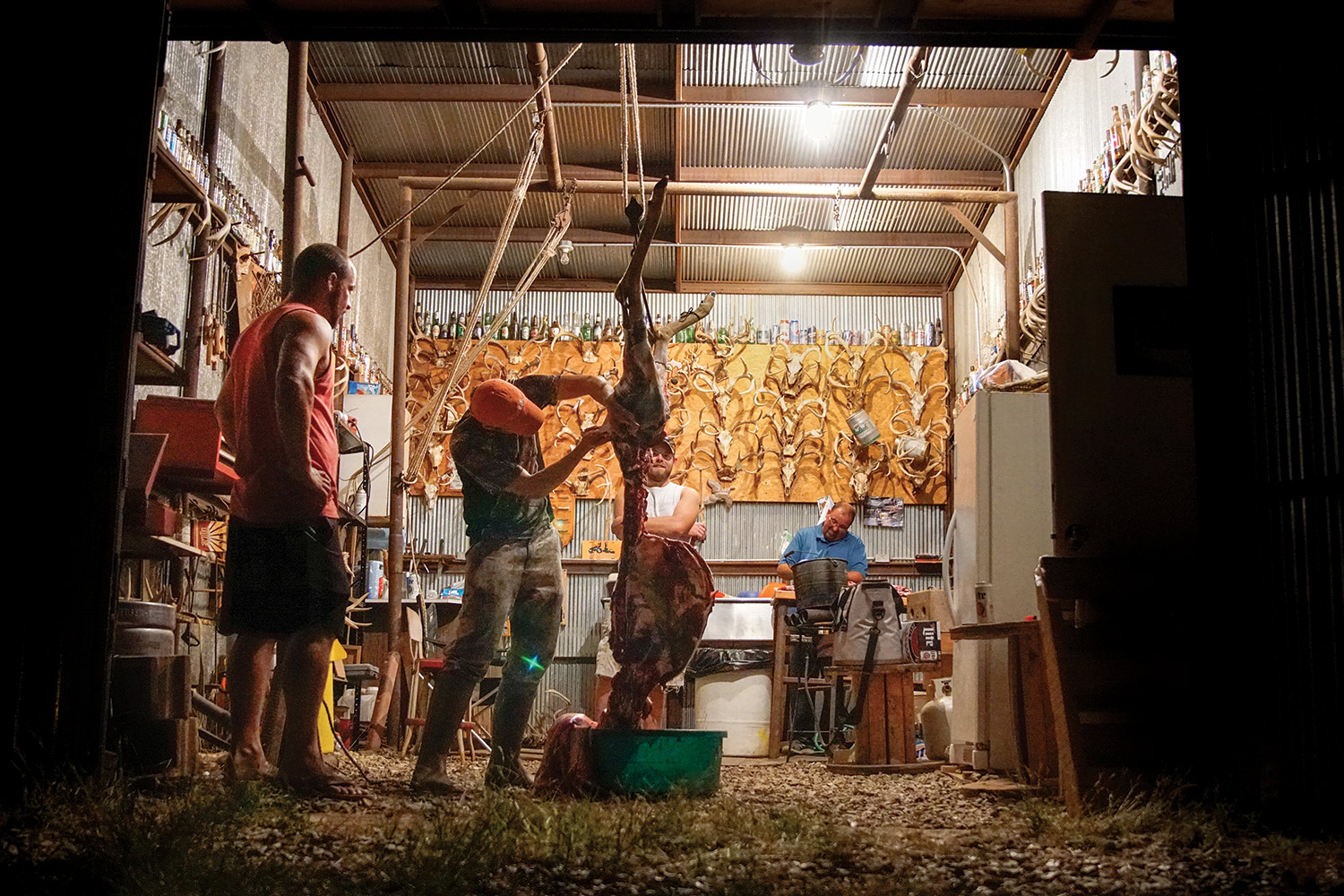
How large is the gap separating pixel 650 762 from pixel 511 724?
2.70ft

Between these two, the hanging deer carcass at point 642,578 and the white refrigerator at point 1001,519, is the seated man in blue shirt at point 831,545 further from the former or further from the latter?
the hanging deer carcass at point 642,578

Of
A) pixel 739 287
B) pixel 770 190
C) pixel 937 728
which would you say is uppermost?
pixel 770 190

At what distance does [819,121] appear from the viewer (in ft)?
41.3

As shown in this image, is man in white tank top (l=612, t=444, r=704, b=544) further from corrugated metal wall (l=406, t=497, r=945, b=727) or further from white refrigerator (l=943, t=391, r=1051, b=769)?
corrugated metal wall (l=406, t=497, r=945, b=727)

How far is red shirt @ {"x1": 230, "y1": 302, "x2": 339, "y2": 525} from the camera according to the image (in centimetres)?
531

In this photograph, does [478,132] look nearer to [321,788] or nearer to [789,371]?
[789,371]

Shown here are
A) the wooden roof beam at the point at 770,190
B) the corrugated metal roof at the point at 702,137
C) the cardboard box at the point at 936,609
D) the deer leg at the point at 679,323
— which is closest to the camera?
the deer leg at the point at 679,323

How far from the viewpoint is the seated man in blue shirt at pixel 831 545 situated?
1187 cm

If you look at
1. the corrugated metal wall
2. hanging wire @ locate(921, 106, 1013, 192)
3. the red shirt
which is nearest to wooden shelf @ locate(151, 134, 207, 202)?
the red shirt

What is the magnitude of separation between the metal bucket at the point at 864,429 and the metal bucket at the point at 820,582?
5.76 metres

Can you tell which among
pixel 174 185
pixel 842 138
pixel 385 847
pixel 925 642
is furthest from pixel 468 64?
pixel 385 847

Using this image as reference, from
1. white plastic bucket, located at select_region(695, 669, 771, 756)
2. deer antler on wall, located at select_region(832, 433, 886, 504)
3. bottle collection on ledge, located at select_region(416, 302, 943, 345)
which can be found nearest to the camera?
white plastic bucket, located at select_region(695, 669, 771, 756)

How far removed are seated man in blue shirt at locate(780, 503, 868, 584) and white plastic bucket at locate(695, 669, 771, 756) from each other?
49.9 inches

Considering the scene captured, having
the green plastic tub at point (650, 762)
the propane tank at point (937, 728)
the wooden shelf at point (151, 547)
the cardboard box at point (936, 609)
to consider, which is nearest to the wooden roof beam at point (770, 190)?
the cardboard box at point (936, 609)
